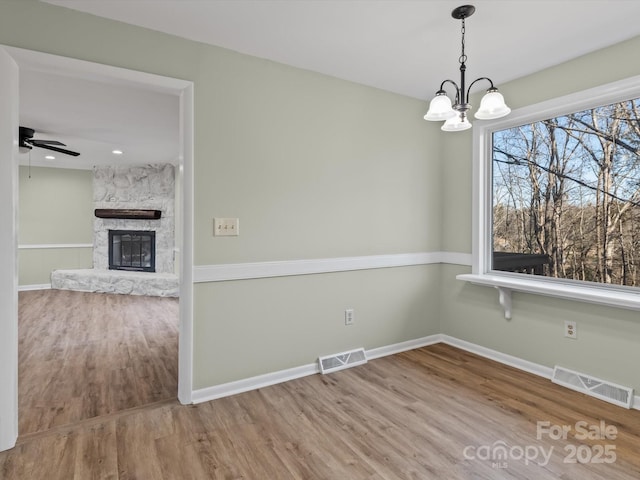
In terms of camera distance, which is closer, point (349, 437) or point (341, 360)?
point (349, 437)

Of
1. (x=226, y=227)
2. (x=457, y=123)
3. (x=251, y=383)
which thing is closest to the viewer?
(x=457, y=123)

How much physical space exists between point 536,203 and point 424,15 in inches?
71.4

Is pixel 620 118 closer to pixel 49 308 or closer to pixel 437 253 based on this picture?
pixel 437 253

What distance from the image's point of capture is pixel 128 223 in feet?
22.2

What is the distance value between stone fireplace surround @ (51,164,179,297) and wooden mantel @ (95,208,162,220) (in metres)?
0.07

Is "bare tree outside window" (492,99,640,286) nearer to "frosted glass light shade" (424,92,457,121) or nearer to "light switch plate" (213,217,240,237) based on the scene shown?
"frosted glass light shade" (424,92,457,121)

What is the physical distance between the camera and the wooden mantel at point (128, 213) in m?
6.51

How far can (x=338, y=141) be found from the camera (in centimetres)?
298

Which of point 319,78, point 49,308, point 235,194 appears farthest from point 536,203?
point 49,308

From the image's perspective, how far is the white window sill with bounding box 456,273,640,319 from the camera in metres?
2.34

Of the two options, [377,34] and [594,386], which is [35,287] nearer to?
[377,34]

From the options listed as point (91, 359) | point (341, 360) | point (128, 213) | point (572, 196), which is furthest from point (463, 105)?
point (128, 213)

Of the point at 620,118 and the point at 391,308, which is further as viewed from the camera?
the point at 391,308

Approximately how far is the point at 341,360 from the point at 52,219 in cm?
677
